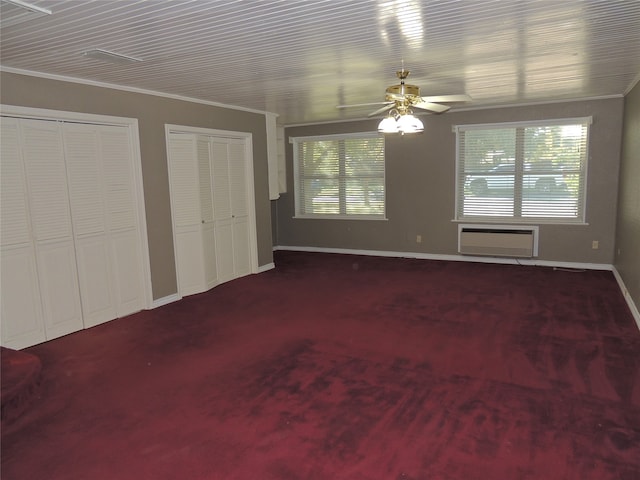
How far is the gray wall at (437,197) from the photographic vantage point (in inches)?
245

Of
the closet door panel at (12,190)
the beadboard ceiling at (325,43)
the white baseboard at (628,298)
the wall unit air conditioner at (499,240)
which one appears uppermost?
the beadboard ceiling at (325,43)

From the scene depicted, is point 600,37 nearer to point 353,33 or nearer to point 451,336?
point 353,33

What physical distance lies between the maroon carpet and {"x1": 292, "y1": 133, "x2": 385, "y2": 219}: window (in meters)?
3.10

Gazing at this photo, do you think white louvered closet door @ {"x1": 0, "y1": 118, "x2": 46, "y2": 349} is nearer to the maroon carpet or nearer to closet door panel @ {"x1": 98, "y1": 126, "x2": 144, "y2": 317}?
the maroon carpet

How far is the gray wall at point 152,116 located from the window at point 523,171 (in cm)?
339

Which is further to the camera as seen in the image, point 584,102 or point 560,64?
point 584,102

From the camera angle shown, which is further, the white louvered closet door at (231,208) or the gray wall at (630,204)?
the white louvered closet door at (231,208)

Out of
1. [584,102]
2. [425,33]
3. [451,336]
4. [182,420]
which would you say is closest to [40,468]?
[182,420]

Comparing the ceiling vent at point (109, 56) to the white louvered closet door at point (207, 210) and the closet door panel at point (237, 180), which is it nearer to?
the white louvered closet door at point (207, 210)

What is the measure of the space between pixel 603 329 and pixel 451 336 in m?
1.40

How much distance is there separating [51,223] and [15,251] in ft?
1.27

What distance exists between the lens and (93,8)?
2.53 m

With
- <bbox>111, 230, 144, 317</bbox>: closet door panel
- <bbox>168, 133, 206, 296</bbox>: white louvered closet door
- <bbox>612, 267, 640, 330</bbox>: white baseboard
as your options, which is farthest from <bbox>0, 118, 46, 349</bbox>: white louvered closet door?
<bbox>612, 267, 640, 330</bbox>: white baseboard

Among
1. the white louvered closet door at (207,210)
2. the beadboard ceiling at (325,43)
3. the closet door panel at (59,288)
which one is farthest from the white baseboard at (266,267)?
the closet door panel at (59,288)
